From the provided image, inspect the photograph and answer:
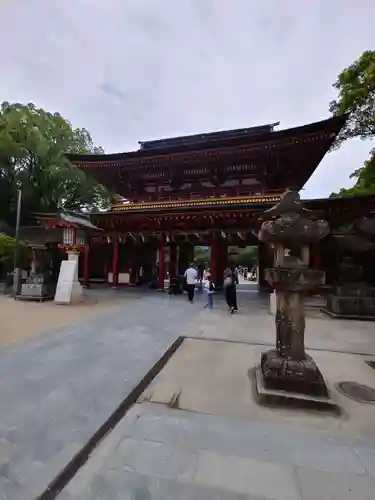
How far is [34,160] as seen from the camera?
2112cm

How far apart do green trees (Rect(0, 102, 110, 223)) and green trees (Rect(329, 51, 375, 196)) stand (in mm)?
18929

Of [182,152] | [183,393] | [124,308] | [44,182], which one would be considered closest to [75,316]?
[124,308]

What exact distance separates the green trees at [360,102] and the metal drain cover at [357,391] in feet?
37.1

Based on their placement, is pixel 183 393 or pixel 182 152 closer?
pixel 183 393

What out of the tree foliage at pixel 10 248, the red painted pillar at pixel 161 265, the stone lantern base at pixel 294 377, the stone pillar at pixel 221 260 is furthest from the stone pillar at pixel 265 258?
the tree foliage at pixel 10 248

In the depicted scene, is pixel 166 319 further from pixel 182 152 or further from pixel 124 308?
pixel 182 152

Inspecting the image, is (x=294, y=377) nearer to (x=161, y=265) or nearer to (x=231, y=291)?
(x=231, y=291)

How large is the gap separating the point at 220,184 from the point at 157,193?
13.1ft

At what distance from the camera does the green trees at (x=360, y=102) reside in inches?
520

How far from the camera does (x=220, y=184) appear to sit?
16359 millimetres

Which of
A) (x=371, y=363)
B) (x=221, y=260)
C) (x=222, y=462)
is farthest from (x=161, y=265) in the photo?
(x=222, y=462)

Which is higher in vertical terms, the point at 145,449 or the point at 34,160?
the point at 34,160

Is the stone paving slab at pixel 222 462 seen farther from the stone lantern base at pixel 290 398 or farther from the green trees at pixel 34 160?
the green trees at pixel 34 160

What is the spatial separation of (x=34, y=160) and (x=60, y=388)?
21.9m
